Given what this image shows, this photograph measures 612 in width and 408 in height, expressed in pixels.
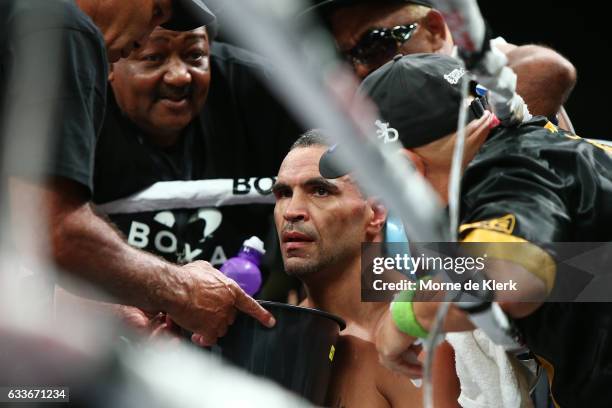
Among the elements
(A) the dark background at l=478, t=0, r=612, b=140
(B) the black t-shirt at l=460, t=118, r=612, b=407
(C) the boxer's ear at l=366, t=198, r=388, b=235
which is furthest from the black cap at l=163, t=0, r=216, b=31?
(A) the dark background at l=478, t=0, r=612, b=140

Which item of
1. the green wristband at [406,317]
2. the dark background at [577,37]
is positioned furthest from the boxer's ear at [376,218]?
the dark background at [577,37]

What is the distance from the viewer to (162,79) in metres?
3.85

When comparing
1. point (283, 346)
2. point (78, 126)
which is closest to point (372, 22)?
point (283, 346)

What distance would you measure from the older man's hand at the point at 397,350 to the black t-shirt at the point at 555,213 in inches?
9.2

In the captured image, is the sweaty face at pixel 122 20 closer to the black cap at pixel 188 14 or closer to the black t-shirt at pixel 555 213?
the black cap at pixel 188 14

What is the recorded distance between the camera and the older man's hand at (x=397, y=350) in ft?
6.98

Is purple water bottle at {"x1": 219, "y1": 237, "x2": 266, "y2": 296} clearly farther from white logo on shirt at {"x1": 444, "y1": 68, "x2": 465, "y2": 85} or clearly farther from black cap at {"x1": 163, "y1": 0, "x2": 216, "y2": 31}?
white logo on shirt at {"x1": 444, "y1": 68, "x2": 465, "y2": 85}

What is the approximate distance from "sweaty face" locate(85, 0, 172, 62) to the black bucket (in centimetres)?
78

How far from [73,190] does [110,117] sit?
149cm

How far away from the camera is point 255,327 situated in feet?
9.39

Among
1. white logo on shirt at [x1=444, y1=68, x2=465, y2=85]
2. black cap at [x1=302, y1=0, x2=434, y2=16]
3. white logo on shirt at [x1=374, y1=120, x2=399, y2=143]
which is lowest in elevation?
black cap at [x1=302, y1=0, x2=434, y2=16]

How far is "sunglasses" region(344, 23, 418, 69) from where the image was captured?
145 inches

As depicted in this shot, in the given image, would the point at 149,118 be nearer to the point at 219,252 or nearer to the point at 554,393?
the point at 219,252

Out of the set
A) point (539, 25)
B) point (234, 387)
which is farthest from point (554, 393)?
point (539, 25)
